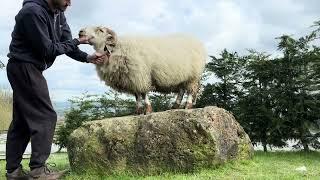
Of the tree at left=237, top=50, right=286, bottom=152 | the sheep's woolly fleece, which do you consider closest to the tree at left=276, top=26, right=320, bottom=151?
the tree at left=237, top=50, right=286, bottom=152

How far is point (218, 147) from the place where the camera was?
7754 millimetres

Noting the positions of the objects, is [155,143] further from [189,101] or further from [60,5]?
[60,5]

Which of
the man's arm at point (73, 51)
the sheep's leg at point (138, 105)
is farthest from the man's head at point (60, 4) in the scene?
the sheep's leg at point (138, 105)

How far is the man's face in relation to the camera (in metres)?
5.55

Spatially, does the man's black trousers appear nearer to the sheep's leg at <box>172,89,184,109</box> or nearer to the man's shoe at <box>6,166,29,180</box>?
the man's shoe at <box>6,166,29,180</box>

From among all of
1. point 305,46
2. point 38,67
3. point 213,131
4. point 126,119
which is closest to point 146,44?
point 126,119

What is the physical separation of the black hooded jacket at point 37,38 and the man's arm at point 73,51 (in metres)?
0.22

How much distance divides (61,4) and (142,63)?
3452 millimetres

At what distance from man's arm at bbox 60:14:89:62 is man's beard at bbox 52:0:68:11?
489 mm

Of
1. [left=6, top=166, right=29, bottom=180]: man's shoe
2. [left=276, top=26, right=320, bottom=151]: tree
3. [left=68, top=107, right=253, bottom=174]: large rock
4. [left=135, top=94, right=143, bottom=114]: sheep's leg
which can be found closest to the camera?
[left=6, top=166, right=29, bottom=180]: man's shoe

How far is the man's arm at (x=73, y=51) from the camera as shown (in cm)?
608

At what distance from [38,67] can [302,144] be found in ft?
27.1

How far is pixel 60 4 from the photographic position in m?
5.57

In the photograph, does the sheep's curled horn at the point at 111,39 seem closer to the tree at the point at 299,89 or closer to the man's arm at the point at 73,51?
the man's arm at the point at 73,51
